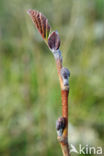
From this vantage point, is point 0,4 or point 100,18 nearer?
point 100,18

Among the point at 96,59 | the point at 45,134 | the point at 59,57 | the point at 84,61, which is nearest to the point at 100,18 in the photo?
the point at 96,59

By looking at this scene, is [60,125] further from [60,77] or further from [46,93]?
[46,93]

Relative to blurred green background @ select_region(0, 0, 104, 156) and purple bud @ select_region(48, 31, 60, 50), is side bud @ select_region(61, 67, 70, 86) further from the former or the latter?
blurred green background @ select_region(0, 0, 104, 156)

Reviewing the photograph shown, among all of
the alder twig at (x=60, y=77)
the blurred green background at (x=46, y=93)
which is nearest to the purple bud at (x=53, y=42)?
the alder twig at (x=60, y=77)

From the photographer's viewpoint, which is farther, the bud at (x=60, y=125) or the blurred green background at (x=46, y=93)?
the blurred green background at (x=46, y=93)

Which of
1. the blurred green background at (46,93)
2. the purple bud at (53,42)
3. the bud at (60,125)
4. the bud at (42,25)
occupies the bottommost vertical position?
the blurred green background at (46,93)

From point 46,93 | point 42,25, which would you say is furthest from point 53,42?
point 46,93

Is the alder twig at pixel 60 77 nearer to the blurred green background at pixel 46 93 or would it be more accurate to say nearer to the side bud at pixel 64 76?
the side bud at pixel 64 76

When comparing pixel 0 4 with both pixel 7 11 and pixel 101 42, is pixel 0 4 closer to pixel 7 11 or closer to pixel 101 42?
pixel 7 11
